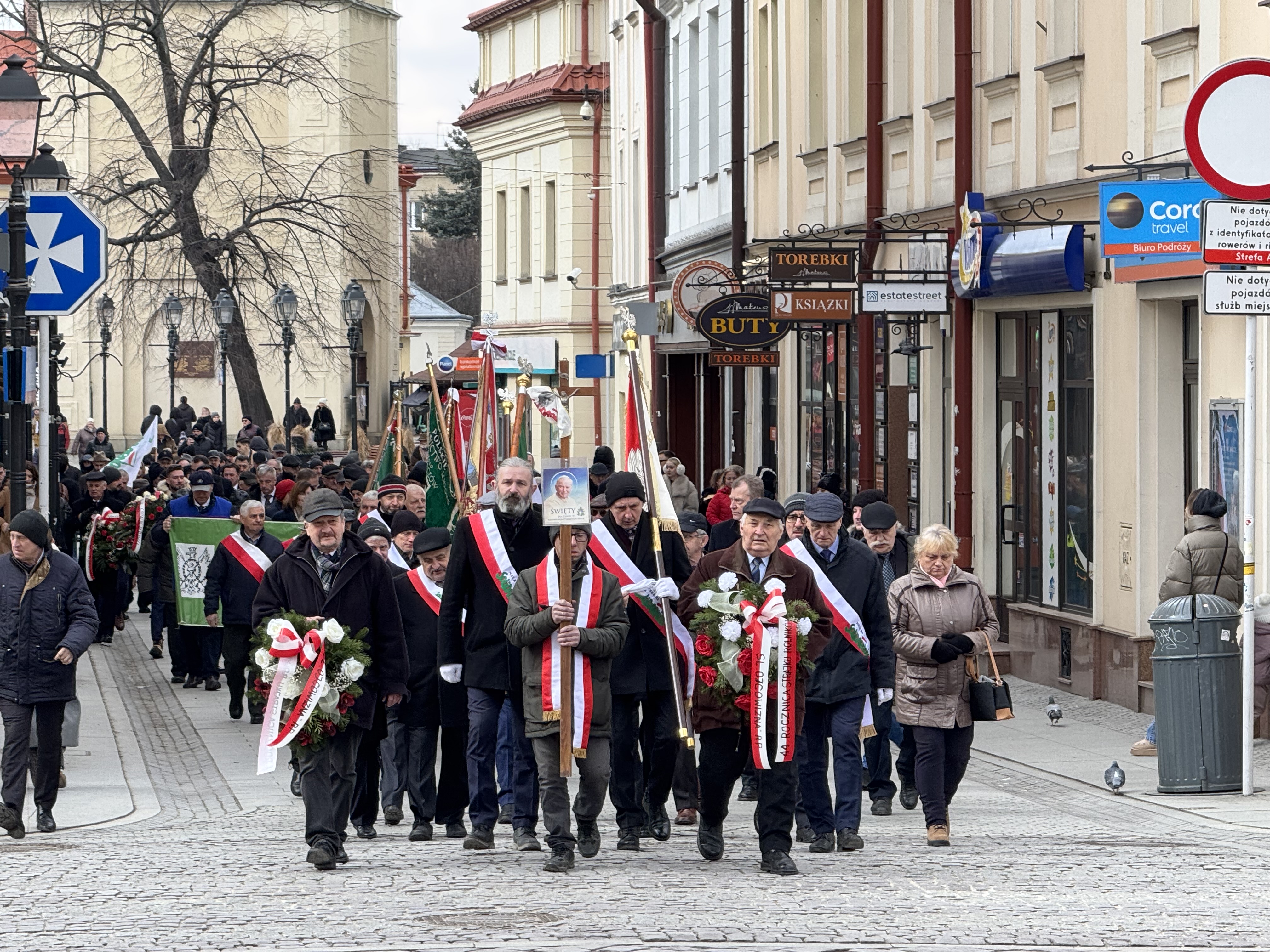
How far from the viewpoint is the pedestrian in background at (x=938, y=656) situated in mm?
10695

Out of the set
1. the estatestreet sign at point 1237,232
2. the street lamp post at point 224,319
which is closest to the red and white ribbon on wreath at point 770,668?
the estatestreet sign at point 1237,232

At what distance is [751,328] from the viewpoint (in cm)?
2391

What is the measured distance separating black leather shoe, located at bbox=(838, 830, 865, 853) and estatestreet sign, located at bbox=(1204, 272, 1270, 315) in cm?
352

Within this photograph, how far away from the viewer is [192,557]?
63.5 ft

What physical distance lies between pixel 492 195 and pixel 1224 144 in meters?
42.0

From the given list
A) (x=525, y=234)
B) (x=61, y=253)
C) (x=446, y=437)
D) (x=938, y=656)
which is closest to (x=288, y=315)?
(x=525, y=234)

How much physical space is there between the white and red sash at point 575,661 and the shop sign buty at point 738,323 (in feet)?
44.9

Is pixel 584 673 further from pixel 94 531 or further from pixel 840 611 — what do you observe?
pixel 94 531

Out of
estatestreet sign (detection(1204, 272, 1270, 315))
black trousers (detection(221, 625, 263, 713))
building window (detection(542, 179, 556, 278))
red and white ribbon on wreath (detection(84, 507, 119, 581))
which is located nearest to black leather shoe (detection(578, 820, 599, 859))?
estatestreet sign (detection(1204, 272, 1270, 315))

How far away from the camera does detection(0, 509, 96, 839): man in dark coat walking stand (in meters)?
11.4

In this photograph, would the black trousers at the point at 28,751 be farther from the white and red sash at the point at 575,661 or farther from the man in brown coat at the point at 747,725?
the man in brown coat at the point at 747,725

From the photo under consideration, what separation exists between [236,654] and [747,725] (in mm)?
8042

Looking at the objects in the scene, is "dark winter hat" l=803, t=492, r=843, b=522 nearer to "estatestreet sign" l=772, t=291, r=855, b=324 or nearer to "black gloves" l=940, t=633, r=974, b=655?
"black gloves" l=940, t=633, r=974, b=655

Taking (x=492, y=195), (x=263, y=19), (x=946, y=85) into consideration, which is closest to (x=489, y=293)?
(x=492, y=195)
